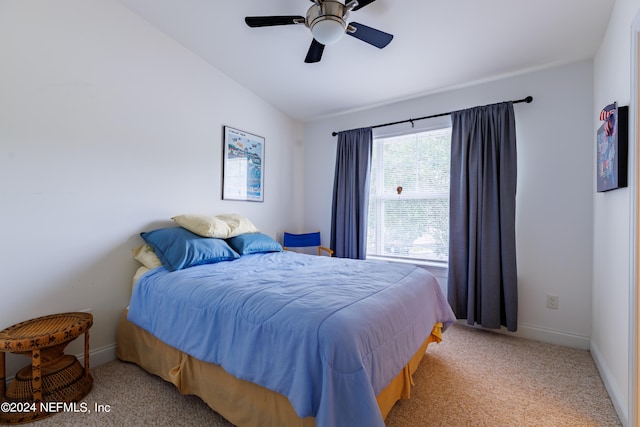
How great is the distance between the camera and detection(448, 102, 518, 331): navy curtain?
104 inches

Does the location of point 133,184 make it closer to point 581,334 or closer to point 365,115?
point 365,115

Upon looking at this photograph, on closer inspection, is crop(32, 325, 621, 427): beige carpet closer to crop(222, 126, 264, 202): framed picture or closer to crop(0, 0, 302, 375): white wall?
crop(0, 0, 302, 375): white wall

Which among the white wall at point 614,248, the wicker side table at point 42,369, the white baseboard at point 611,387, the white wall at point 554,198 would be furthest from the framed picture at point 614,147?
the wicker side table at point 42,369

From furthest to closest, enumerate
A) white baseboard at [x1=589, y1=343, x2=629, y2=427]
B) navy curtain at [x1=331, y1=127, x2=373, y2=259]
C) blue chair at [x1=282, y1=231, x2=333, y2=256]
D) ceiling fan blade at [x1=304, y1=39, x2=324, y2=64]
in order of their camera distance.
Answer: blue chair at [x1=282, y1=231, x2=333, y2=256] < navy curtain at [x1=331, y1=127, x2=373, y2=259] < ceiling fan blade at [x1=304, y1=39, x2=324, y2=64] < white baseboard at [x1=589, y1=343, x2=629, y2=427]

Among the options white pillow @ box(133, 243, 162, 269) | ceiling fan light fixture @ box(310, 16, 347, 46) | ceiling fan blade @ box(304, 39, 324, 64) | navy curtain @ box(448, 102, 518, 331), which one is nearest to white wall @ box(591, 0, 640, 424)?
navy curtain @ box(448, 102, 518, 331)

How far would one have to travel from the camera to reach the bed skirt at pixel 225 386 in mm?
1307

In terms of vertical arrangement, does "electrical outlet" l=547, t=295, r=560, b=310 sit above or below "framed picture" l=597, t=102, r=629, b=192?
below

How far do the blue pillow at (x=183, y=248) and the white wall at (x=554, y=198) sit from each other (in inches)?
110

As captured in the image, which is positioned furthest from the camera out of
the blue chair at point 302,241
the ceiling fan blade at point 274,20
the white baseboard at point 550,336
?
the blue chair at point 302,241

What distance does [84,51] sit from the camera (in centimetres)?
213

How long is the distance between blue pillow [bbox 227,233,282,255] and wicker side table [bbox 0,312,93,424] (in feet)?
3.92

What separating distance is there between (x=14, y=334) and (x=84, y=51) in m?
1.97

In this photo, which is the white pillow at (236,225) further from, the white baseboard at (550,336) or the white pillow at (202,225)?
the white baseboard at (550,336)

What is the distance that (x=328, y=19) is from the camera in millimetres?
1713
